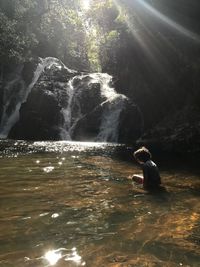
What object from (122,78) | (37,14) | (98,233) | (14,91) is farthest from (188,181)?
(37,14)

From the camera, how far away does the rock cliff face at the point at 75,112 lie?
3000 cm

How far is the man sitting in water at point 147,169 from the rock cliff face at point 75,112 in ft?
60.3

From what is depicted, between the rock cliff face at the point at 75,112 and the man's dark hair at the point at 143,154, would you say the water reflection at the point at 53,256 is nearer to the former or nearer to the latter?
the man's dark hair at the point at 143,154

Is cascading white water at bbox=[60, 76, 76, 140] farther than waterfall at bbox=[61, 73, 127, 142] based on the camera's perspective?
Yes

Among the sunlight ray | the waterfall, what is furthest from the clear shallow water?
the waterfall

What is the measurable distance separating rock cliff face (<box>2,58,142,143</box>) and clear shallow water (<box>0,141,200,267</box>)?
1664 centimetres

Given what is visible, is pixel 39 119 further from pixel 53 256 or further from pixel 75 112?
pixel 53 256

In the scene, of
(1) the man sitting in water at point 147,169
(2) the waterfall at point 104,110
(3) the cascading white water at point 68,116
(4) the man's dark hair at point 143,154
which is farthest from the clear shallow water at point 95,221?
(3) the cascading white water at point 68,116

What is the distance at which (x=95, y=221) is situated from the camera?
7559 mm

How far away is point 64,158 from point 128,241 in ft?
38.7

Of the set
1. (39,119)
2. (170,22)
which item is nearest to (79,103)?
(39,119)

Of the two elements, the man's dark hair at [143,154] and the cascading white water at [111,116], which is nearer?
the man's dark hair at [143,154]

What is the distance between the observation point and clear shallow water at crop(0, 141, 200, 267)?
226 inches

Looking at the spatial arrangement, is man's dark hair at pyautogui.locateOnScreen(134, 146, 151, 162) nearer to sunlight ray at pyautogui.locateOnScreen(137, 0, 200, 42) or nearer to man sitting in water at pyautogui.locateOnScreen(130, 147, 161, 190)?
man sitting in water at pyautogui.locateOnScreen(130, 147, 161, 190)
